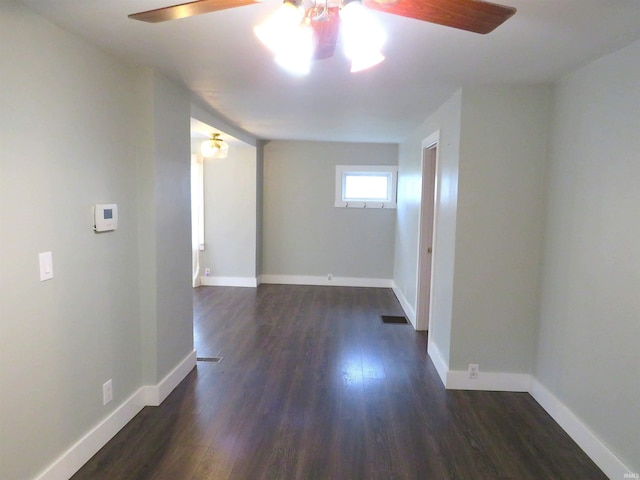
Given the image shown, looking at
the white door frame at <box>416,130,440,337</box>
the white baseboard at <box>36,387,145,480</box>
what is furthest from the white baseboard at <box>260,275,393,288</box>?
the white baseboard at <box>36,387,145,480</box>

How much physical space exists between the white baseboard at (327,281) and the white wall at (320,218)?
0.06 metres

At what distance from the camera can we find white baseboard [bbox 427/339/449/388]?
298cm

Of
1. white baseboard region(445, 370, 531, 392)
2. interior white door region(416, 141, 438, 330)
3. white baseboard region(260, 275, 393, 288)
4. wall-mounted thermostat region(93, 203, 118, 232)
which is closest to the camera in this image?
wall-mounted thermostat region(93, 203, 118, 232)

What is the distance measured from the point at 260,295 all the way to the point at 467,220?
3497 millimetres

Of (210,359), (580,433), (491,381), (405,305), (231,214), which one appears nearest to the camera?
(580,433)

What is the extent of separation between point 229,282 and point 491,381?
13.6 ft

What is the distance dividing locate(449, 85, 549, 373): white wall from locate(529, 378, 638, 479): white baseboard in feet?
0.71

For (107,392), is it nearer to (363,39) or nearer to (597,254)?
(363,39)

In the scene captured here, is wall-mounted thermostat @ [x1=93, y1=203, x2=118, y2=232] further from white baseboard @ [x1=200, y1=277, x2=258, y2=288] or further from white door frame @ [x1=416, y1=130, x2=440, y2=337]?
white baseboard @ [x1=200, y1=277, x2=258, y2=288]

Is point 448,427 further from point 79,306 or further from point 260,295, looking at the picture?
point 260,295

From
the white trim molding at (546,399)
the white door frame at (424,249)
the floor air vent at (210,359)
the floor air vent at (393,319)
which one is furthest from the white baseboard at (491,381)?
the floor air vent at (210,359)

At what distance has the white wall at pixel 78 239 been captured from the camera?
5.24ft

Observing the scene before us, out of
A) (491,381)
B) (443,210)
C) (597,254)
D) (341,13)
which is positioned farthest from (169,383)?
(597,254)

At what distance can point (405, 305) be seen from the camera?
16.3ft
